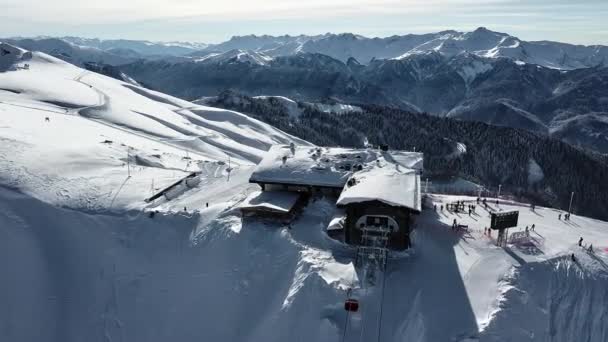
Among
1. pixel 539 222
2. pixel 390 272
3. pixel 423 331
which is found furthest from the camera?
pixel 539 222

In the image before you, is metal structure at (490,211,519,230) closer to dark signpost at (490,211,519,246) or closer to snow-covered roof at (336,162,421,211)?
dark signpost at (490,211,519,246)

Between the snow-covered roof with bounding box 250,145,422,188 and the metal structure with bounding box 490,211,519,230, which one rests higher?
the snow-covered roof with bounding box 250,145,422,188

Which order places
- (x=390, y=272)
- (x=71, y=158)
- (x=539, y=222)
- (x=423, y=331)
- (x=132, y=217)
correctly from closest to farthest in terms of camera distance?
(x=423, y=331) → (x=390, y=272) → (x=132, y=217) → (x=539, y=222) → (x=71, y=158)

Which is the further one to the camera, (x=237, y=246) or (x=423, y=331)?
(x=237, y=246)

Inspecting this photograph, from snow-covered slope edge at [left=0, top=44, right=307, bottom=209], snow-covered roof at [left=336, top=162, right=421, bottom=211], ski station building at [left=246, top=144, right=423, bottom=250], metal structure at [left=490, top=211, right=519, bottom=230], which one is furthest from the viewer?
snow-covered slope edge at [left=0, top=44, right=307, bottom=209]

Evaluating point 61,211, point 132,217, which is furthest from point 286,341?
point 61,211

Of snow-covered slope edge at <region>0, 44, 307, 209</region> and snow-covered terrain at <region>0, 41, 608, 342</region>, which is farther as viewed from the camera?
snow-covered slope edge at <region>0, 44, 307, 209</region>

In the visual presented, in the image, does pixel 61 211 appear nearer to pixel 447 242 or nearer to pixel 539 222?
pixel 447 242

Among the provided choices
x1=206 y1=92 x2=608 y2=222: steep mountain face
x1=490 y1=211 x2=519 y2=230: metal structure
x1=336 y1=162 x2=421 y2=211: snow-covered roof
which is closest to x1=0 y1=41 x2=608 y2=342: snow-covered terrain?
x1=490 y1=211 x2=519 y2=230: metal structure
